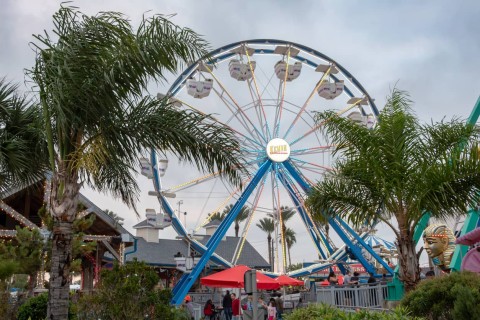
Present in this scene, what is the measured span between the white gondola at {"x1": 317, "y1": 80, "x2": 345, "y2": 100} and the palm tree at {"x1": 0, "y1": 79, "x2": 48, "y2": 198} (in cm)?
1589

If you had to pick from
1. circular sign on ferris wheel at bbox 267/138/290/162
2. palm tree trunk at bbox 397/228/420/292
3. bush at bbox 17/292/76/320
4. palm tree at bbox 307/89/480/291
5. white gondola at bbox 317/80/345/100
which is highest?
white gondola at bbox 317/80/345/100

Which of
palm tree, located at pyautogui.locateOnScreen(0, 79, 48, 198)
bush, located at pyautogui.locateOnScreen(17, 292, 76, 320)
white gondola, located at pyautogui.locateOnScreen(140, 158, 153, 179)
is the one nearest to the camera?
palm tree, located at pyautogui.locateOnScreen(0, 79, 48, 198)

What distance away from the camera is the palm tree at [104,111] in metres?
8.11

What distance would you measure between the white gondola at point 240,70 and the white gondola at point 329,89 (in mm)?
3413

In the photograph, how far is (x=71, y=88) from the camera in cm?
827

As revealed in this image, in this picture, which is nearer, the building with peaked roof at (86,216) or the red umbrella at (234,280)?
the red umbrella at (234,280)

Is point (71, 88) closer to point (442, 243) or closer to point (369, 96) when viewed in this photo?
point (442, 243)

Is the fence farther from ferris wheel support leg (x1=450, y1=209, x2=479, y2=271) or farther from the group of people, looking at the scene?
ferris wheel support leg (x1=450, y1=209, x2=479, y2=271)

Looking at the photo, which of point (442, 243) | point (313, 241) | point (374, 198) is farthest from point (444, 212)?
point (313, 241)

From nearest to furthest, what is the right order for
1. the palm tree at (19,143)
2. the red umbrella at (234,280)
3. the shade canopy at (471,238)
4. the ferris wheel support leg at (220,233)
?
the palm tree at (19,143) → the shade canopy at (471,238) → the red umbrella at (234,280) → the ferris wheel support leg at (220,233)

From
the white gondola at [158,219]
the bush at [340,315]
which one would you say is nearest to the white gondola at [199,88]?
the white gondola at [158,219]

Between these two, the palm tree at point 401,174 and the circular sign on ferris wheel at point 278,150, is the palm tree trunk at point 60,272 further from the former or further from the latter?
the circular sign on ferris wheel at point 278,150

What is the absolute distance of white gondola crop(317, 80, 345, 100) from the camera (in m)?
24.9

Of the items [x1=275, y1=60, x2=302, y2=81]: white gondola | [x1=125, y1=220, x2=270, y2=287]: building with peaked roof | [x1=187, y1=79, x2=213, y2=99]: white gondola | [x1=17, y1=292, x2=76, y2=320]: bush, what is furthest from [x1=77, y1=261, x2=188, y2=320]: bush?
[x1=125, y1=220, x2=270, y2=287]: building with peaked roof
